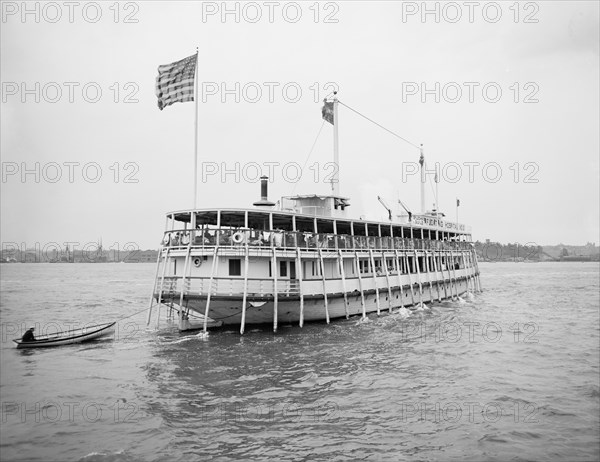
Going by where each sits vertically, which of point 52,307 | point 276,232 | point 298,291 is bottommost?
point 52,307

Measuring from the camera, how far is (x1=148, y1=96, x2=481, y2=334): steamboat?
87.9 feet

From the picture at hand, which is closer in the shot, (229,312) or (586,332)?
(229,312)

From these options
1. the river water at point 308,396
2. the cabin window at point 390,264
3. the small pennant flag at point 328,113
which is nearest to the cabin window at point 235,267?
the river water at point 308,396

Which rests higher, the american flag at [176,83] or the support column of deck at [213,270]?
the american flag at [176,83]

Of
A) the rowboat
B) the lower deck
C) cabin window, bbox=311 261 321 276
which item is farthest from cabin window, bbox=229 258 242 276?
the rowboat

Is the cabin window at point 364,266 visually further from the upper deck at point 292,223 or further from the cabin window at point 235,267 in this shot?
the cabin window at point 235,267

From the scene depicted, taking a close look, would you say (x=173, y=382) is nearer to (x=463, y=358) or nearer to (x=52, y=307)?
(x=463, y=358)

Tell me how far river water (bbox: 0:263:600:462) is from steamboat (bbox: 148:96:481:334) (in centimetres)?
163

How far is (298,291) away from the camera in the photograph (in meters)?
28.4

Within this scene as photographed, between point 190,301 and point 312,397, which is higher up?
point 190,301

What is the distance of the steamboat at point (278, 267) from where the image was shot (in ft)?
87.9

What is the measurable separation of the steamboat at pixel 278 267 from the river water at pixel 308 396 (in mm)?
1629

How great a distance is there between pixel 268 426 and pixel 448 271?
39.6 meters

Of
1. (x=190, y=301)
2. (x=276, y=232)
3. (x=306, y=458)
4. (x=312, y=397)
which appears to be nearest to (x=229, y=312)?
(x=190, y=301)
